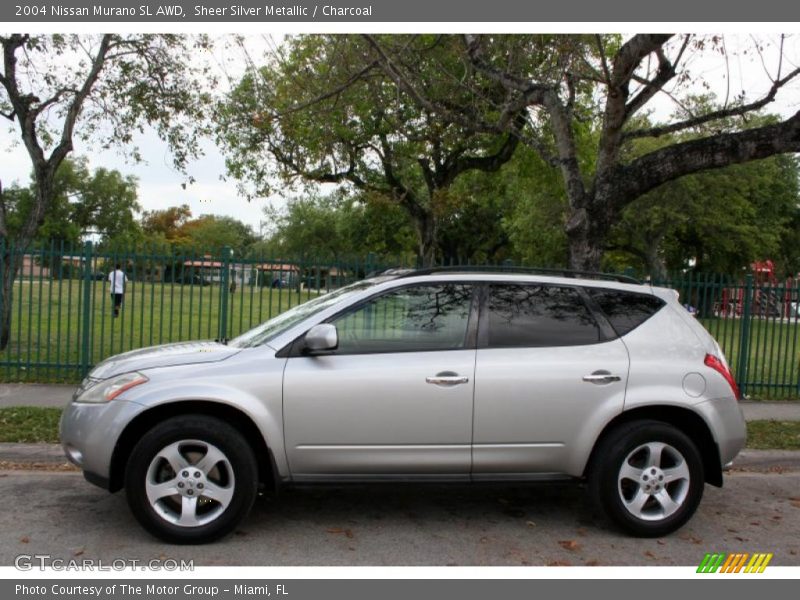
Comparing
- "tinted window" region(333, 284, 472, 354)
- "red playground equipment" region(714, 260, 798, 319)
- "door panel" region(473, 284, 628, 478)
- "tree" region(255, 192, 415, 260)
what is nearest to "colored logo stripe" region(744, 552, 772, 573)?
"door panel" region(473, 284, 628, 478)

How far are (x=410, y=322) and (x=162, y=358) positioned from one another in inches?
66.7

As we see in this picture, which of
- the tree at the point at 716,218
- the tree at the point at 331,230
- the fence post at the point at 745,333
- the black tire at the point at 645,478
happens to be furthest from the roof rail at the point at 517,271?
the tree at the point at 331,230

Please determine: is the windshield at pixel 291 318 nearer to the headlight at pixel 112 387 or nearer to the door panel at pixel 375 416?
the door panel at pixel 375 416

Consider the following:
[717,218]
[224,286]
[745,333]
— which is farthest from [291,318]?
[717,218]

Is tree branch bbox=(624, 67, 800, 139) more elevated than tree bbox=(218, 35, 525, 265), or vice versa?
tree bbox=(218, 35, 525, 265)

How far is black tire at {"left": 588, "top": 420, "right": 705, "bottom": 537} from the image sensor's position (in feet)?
15.7

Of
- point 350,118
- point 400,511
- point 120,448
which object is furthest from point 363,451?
point 350,118

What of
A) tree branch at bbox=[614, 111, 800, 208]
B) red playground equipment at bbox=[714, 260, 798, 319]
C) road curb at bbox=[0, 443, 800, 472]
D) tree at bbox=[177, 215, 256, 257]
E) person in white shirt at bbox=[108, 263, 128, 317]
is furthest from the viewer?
tree at bbox=[177, 215, 256, 257]

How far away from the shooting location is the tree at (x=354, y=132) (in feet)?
39.8

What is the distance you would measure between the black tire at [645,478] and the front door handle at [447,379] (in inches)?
42.8

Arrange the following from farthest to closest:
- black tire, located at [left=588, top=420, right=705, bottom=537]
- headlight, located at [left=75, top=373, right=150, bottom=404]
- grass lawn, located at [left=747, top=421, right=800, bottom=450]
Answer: grass lawn, located at [left=747, top=421, right=800, bottom=450]
black tire, located at [left=588, top=420, right=705, bottom=537]
headlight, located at [left=75, top=373, right=150, bottom=404]

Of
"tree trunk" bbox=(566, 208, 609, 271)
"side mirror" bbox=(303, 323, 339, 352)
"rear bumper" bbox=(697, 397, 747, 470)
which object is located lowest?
"rear bumper" bbox=(697, 397, 747, 470)

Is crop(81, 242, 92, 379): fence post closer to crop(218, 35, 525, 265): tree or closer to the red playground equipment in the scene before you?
crop(218, 35, 525, 265): tree

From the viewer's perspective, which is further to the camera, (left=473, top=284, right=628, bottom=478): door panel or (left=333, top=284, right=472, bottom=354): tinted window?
(left=333, top=284, right=472, bottom=354): tinted window
